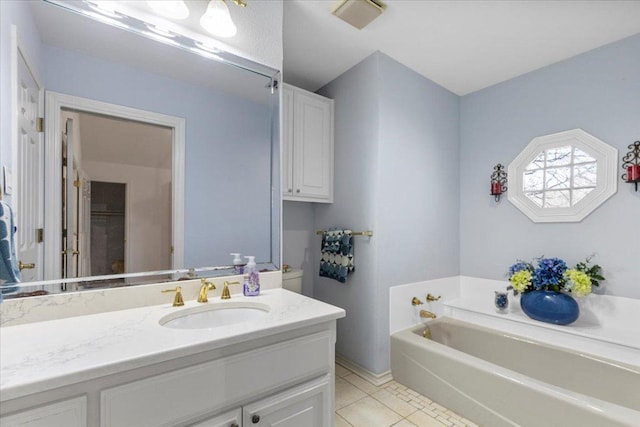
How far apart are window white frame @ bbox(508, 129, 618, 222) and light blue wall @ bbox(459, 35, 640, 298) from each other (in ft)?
0.14

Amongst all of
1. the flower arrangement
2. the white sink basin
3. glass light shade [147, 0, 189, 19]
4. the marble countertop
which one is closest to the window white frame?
the flower arrangement

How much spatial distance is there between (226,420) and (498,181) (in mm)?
2635

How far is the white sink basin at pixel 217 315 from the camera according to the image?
3.85 ft

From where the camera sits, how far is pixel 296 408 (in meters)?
1.06

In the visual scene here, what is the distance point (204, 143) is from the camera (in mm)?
1440

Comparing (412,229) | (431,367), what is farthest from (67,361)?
(412,229)

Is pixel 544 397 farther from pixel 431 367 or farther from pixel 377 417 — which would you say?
pixel 377 417

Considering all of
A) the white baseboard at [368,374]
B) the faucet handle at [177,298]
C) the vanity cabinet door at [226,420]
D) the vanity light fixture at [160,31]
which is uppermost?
the vanity light fixture at [160,31]

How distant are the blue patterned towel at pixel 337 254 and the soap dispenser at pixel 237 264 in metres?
0.93

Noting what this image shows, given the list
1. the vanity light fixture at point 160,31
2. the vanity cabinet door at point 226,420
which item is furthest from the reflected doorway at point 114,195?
the vanity cabinet door at point 226,420

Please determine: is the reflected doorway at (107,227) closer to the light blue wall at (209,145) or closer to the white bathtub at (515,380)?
the light blue wall at (209,145)

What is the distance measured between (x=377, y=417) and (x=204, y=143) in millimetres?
1852

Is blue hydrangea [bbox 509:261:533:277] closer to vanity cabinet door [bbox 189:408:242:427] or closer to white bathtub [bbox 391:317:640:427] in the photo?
white bathtub [bbox 391:317:640:427]

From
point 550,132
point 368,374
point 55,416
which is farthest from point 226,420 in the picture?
point 550,132
